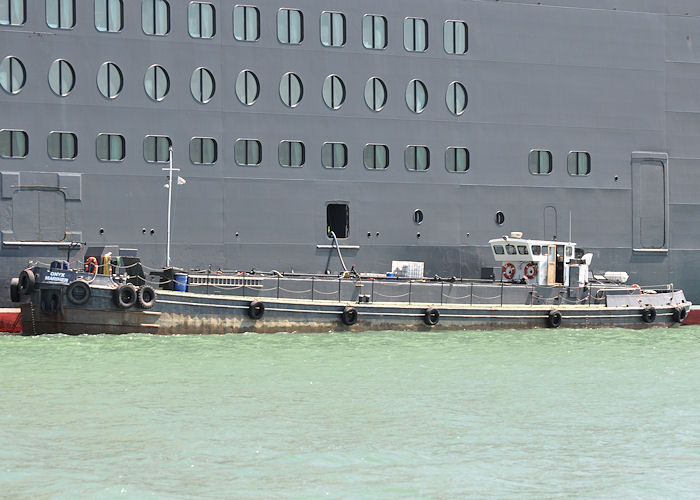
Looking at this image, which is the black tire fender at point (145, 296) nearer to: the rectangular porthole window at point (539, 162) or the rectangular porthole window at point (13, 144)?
the rectangular porthole window at point (13, 144)

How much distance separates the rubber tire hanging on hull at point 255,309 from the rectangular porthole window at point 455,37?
9627 millimetres

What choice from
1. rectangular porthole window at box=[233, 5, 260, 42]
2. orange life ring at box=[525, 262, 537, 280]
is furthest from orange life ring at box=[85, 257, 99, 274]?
orange life ring at box=[525, 262, 537, 280]

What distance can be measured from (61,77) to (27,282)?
20.0 ft

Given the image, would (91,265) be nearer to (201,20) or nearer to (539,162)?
(201,20)

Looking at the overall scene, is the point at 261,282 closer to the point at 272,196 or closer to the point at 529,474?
the point at 272,196

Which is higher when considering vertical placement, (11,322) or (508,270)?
(508,270)

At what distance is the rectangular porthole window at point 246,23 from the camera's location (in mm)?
26891

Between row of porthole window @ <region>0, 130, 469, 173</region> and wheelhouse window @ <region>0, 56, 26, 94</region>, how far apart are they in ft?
3.57

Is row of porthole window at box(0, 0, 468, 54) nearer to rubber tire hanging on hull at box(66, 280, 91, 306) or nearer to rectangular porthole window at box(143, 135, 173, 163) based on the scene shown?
rectangular porthole window at box(143, 135, 173, 163)

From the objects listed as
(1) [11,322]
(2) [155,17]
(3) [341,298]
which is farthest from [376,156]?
(1) [11,322]

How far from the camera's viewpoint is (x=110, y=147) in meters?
25.8

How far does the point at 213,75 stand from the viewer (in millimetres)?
26656

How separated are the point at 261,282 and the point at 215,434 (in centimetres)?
1126

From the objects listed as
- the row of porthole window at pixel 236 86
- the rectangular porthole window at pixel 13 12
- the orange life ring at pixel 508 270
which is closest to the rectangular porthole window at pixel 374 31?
the row of porthole window at pixel 236 86
